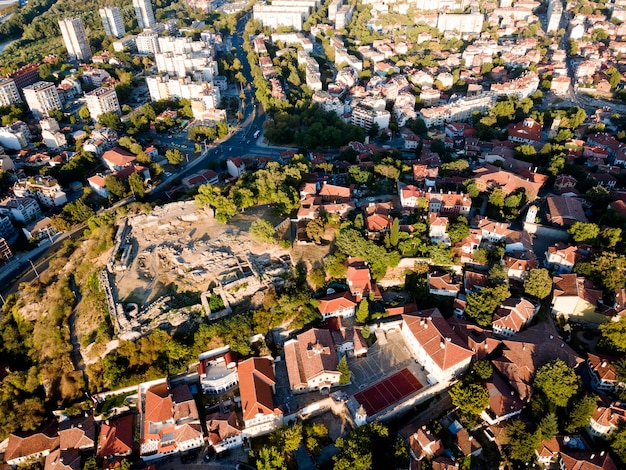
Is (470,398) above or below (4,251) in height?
above

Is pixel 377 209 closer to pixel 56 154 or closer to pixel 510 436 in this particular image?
pixel 510 436

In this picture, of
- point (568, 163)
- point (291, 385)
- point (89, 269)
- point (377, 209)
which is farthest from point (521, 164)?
point (89, 269)

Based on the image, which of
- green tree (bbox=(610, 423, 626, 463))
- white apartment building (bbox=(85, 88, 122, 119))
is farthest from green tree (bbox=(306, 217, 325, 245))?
white apartment building (bbox=(85, 88, 122, 119))

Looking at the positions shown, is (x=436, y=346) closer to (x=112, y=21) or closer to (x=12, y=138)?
(x=12, y=138)

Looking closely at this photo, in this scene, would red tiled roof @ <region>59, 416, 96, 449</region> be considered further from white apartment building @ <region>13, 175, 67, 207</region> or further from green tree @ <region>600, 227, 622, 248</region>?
green tree @ <region>600, 227, 622, 248</region>

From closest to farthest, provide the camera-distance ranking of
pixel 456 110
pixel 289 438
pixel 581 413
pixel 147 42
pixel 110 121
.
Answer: pixel 581 413
pixel 289 438
pixel 456 110
pixel 110 121
pixel 147 42

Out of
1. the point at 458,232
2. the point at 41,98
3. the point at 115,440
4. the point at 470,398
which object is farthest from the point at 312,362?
the point at 41,98
